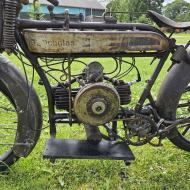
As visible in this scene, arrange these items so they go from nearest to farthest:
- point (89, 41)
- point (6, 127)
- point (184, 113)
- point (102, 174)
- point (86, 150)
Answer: point (89, 41), point (86, 150), point (102, 174), point (6, 127), point (184, 113)

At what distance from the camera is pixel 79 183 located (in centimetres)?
339

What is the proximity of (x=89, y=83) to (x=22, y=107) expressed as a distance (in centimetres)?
58

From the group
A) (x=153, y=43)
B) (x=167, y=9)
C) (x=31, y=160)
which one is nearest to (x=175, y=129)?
(x=153, y=43)

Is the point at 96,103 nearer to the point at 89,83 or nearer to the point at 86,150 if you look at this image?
the point at 89,83

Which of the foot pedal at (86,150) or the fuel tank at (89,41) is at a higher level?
the fuel tank at (89,41)

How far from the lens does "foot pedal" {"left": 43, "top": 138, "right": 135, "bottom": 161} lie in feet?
10.1

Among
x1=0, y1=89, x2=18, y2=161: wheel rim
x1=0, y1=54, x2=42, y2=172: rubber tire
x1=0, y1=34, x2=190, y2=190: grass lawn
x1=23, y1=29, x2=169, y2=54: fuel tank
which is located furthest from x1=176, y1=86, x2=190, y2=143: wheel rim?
x1=0, y1=89, x2=18, y2=161: wheel rim

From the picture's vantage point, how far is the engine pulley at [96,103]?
2922 millimetres

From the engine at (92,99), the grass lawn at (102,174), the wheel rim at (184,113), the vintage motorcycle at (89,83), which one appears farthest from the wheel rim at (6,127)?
the wheel rim at (184,113)

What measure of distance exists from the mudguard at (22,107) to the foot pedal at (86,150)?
0.58ft

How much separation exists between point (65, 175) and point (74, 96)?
33.2 inches

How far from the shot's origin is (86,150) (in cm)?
316

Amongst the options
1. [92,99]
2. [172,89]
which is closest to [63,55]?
[92,99]

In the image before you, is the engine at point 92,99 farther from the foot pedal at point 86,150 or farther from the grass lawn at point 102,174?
the grass lawn at point 102,174
